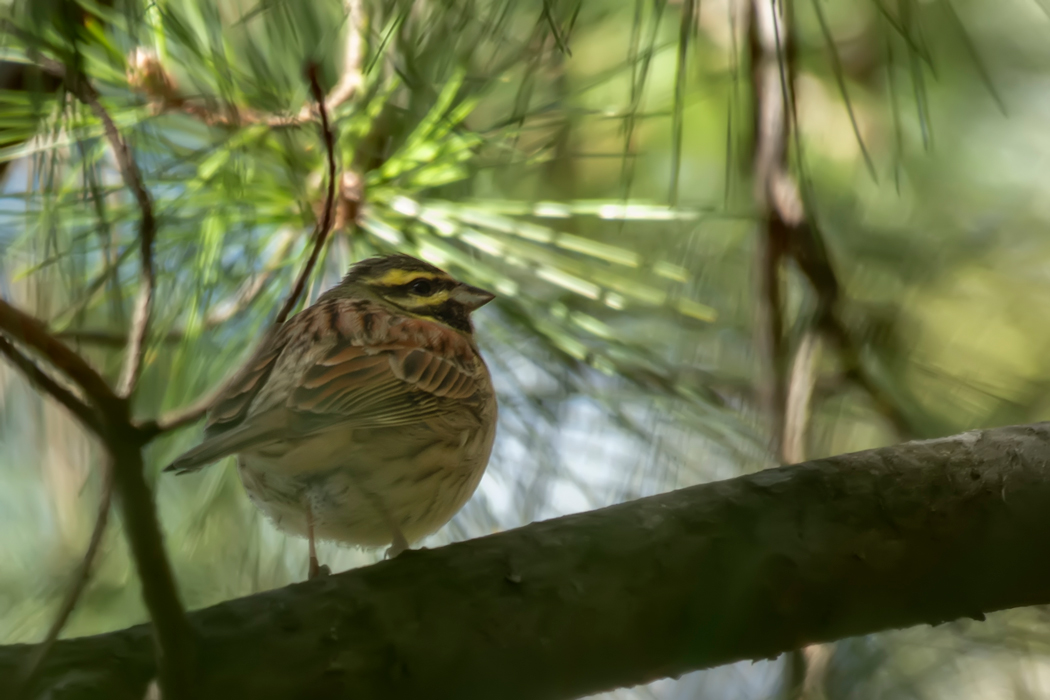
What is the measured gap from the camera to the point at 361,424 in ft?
7.38

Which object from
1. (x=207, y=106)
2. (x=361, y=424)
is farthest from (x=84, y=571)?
(x=207, y=106)

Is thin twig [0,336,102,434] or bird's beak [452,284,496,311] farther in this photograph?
bird's beak [452,284,496,311]

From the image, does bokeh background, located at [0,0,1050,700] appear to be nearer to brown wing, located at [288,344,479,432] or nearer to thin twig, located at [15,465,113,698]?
brown wing, located at [288,344,479,432]

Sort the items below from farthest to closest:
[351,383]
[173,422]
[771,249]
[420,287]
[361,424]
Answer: [420,287], [771,249], [351,383], [361,424], [173,422]

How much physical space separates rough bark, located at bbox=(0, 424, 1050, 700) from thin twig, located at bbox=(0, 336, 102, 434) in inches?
17.7

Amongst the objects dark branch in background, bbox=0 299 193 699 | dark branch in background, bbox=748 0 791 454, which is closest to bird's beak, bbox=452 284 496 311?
dark branch in background, bbox=748 0 791 454

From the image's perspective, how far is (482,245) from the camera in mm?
2693

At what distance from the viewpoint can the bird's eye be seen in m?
2.94

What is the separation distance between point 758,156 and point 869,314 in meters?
0.61

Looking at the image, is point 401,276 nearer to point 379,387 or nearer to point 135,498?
point 379,387

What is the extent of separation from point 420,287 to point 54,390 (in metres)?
1.80

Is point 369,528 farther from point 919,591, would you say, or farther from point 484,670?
point 919,591

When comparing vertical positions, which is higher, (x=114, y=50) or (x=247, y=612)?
(x=114, y=50)

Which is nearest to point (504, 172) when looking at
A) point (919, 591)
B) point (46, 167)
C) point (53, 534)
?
point (46, 167)
